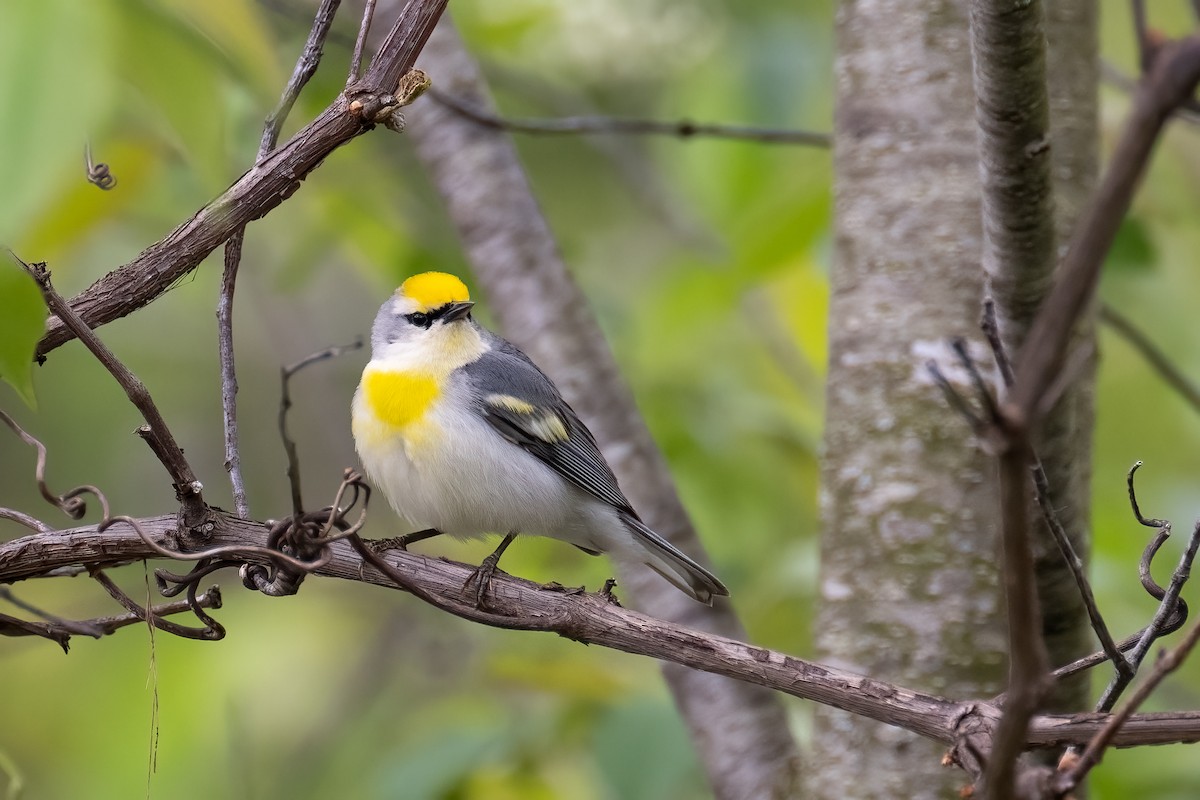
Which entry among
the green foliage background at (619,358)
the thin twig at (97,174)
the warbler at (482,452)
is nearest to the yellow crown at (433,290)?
the warbler at (482,452)

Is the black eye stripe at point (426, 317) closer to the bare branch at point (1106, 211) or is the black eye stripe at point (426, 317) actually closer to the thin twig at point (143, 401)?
the thin twig at point (143, 401)

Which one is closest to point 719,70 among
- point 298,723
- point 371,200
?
point 371,200

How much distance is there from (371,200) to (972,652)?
2.47m

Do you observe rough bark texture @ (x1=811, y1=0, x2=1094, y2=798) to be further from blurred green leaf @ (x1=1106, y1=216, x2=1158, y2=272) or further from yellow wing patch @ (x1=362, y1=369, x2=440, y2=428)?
yellow wing patch @ (x1=362, y1=369, x2=440, y2=428)

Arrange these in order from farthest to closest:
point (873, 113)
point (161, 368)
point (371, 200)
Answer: point (161, 368) → point (371, 200) → point (873, 113)

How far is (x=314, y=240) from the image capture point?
405cm

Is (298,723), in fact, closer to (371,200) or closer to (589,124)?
(371,200)

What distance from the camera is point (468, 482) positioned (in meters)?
3.03

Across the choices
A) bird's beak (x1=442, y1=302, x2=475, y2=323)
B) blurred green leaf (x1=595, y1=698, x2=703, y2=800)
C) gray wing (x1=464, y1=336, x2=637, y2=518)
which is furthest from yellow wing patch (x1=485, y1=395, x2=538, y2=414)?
blurred green leaf (x1=595, y1=698, x2=703, y2=800)

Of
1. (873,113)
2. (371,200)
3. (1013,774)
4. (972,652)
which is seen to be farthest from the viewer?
(371,200)

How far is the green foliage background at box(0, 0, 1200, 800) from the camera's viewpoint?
286 centimetres

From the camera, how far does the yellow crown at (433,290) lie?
11.5 ft

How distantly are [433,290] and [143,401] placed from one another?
2.01 metres

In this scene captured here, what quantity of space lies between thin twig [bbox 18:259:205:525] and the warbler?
1161 millimetres
